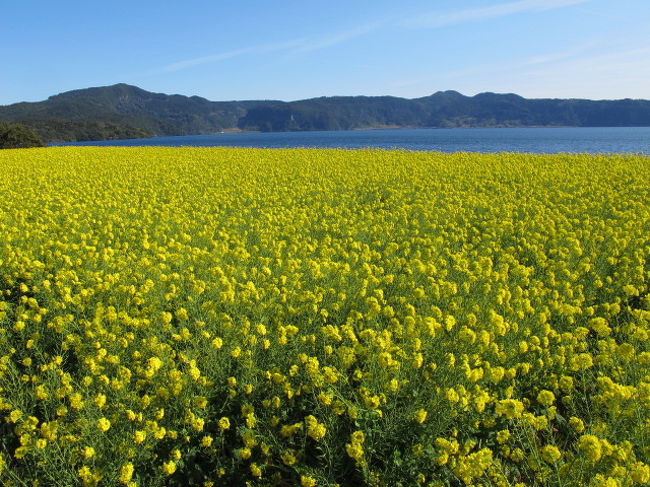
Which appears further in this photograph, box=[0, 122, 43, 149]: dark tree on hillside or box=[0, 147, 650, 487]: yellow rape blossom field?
box=[0, 122, 43, 149]: dark tree on hillside

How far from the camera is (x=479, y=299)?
512 centimetres

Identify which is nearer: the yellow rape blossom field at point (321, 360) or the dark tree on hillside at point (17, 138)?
the yellow rape blossom field at point (321, 360)

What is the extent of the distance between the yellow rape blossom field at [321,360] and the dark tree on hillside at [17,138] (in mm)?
43733

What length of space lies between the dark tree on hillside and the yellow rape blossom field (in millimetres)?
43733

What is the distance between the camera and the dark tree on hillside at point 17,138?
44.3 metres

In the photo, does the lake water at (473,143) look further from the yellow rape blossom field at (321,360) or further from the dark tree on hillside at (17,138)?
the dark tree on hillside at (17,138)

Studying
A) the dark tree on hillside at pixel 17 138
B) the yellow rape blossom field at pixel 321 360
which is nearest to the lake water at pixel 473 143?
the yellow rape blossom field at pixel 321 360

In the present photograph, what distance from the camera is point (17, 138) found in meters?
44.8

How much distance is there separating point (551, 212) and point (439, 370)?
298 inches

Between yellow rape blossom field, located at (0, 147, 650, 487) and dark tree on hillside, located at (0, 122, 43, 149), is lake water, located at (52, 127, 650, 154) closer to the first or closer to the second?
yellow rape blossom field, located at (0, 147, 650, 487)

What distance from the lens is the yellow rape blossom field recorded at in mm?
3000

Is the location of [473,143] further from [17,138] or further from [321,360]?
[321,360]

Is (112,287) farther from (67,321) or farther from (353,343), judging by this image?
(353,343)

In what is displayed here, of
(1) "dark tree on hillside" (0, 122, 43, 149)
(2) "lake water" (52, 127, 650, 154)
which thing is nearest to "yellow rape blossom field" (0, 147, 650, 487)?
(2) "lake water" (52, 127, 650, 154)
